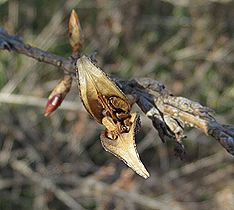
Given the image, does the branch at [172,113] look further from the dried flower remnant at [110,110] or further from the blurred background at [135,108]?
the blurred background at [135,108]

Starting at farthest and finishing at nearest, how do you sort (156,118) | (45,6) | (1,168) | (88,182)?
(45,6)
(1,168)
(88,182)
(156,118)

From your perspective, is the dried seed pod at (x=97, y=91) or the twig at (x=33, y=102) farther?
the twig at (x=33, y=102)

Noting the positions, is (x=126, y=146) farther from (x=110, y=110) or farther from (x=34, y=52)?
(x=34, y=52)

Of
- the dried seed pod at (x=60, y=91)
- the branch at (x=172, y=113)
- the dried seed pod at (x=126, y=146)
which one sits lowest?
the branch at (x=172, y=113)

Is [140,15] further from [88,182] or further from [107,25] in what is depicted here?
[88,182]

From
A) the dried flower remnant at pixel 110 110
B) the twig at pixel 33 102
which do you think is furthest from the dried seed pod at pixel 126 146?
the twig at pixel 33 102

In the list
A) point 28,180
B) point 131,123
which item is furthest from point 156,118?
point 28,180

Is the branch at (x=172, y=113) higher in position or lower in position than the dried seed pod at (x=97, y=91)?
lower
